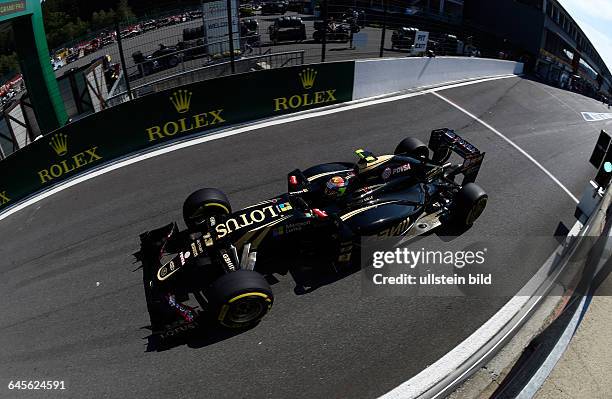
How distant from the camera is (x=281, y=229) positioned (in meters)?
7.31

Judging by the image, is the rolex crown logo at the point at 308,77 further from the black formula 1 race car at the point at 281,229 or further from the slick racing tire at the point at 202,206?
the slick racing tire at the point at 202,206

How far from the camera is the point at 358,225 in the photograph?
730cm

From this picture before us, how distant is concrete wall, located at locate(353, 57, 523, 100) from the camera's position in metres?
14.8

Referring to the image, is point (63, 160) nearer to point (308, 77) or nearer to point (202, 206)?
point (202, 206)

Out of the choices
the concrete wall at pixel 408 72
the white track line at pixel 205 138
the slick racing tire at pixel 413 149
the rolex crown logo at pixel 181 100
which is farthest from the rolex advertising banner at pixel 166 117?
the slick racing tire at pixel 413 149

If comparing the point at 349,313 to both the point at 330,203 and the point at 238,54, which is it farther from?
the point at 238,54

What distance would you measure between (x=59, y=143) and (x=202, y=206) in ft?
16.4

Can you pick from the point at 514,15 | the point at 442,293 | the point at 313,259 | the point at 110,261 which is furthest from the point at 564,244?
the point at 514,15

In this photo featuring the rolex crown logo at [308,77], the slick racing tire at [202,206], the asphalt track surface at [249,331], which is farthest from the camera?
the rolex crown logo at [308,77]

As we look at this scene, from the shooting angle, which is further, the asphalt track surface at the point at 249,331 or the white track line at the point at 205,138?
the white track line at the point at 205,138

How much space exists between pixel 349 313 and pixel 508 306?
2721mm

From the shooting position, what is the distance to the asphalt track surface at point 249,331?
19.8 ft

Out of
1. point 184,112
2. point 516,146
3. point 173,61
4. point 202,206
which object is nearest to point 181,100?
point 184,112

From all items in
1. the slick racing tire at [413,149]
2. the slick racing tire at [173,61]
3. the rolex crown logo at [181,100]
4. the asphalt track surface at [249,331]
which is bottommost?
the asphalt track surface at [249,331]
